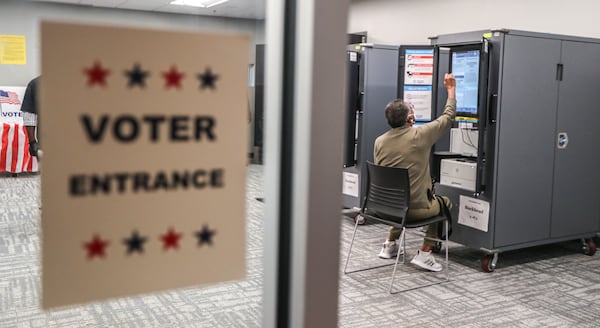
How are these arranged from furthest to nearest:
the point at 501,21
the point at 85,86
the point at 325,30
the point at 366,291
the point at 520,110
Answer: the point at 501,21
the point at 520,110
the point at 366,291
the point at 325,30
the point at 85,86

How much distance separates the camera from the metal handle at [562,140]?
421 cm

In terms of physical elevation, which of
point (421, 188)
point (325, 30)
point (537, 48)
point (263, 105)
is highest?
point (537, 48)

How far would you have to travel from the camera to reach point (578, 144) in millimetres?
4332

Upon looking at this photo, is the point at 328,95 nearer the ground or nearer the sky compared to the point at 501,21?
nearer the ground

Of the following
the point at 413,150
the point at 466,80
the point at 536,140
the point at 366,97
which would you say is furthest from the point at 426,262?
the point at 366,97

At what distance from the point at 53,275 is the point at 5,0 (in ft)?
1.46

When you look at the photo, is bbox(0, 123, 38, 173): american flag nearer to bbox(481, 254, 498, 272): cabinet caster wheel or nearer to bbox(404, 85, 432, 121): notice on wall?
bbox(404, 85, 432, 121): notice on wall

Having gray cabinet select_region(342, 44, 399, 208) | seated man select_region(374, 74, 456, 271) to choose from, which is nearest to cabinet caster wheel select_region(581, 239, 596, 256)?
seated man select_region(374, 74, 456, 271)

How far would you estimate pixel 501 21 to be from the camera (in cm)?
559

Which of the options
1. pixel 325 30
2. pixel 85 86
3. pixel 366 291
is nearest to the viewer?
pixel 85 86

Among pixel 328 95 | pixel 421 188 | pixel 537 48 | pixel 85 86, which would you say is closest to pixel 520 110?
pixel 537 48

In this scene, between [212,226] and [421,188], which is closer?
[212,226]

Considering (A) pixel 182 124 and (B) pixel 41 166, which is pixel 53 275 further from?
(A) pixel 182 124

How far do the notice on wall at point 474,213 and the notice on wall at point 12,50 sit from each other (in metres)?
3.47
